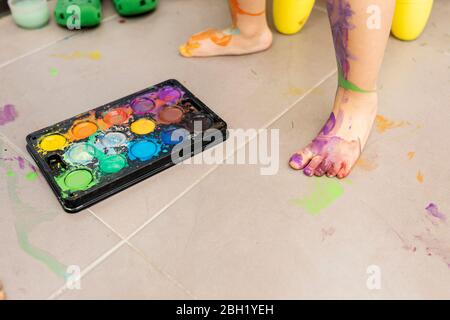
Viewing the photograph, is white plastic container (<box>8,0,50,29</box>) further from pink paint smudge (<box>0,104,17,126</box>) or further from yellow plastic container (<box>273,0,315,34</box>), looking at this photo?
yellow plastic container (<box>273,0,315,34</box>)

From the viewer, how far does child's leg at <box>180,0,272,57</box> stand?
1.00 metres

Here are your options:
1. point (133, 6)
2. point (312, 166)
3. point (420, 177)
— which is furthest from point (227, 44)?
point (420, 177)

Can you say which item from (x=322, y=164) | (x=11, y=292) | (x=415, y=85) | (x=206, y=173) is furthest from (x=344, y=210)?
(x=11, y=292)

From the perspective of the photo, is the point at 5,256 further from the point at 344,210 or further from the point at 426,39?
the point at 426,39

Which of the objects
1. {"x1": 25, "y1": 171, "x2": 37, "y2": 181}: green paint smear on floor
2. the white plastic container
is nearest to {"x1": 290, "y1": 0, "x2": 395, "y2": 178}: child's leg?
{"x1": 25, "y1": 171, "x2": 37, "y2": 181}: green paint smear on floor

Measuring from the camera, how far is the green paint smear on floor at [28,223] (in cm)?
65

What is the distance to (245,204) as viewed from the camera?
2.37ft

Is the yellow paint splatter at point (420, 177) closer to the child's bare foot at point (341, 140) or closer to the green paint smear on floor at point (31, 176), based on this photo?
the child's bare foot at point (341, 140)

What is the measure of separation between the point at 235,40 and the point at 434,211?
21.5 inches

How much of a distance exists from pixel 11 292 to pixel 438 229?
61 cm

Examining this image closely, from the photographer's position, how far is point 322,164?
76 centimetres

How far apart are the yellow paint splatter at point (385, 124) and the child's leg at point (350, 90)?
0.06 metres

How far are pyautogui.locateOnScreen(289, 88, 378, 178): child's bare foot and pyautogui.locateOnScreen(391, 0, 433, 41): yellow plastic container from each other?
0.35 meters
